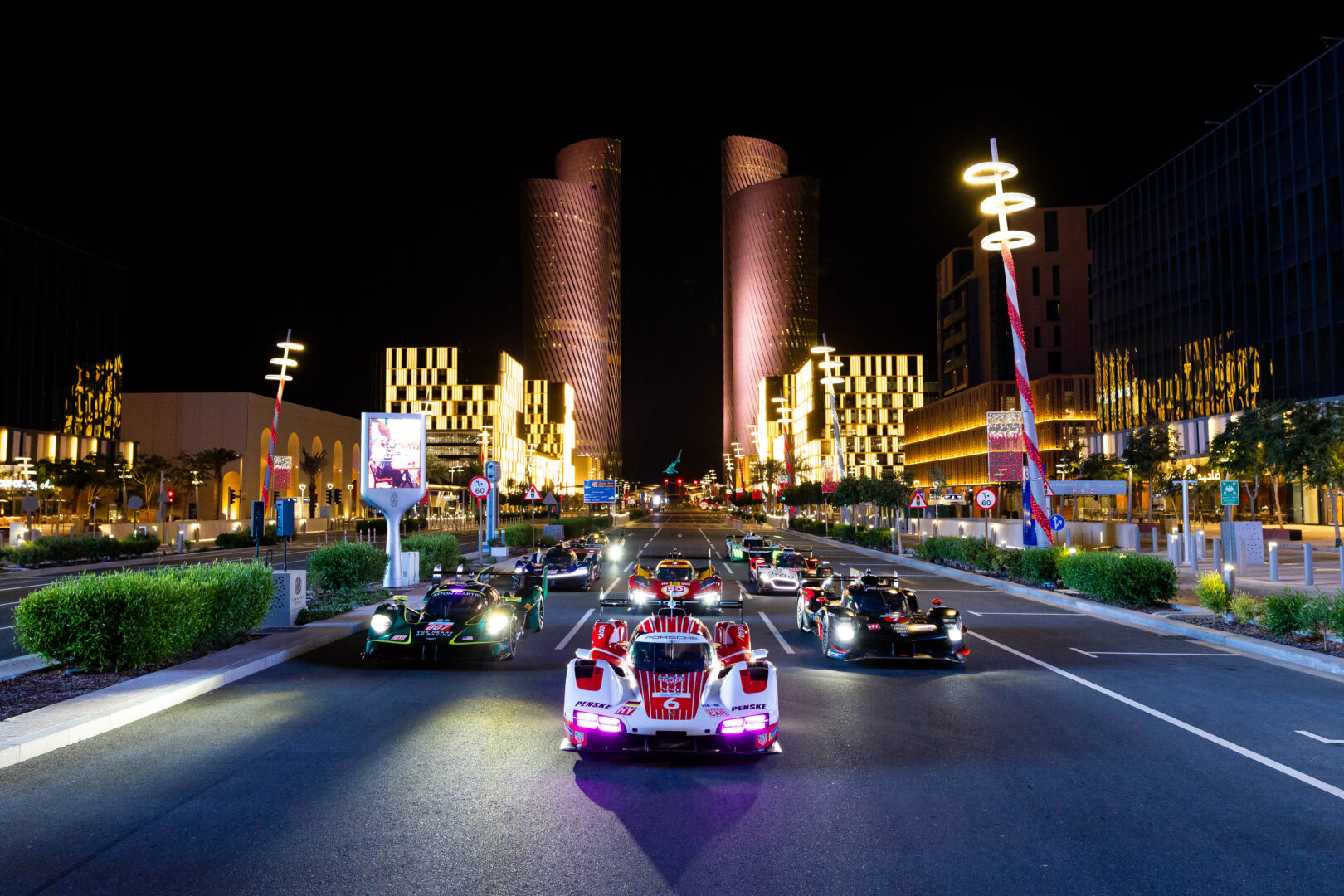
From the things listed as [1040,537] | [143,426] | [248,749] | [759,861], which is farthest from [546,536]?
[143,426]

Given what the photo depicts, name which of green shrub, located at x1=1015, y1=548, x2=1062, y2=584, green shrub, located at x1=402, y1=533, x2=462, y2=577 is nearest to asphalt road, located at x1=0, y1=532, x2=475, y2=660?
green shrub, located at x1=402, y1=533, x2=462, y2=577

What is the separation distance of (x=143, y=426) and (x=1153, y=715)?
103 m

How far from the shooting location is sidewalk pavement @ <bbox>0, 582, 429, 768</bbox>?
25.9 feet

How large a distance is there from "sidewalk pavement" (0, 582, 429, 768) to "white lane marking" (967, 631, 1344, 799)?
35.8ft

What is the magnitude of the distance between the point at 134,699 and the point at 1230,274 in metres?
68.4

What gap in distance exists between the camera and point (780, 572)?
2328cm

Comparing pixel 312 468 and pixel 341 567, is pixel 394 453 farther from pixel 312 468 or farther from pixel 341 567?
pixel 312 468

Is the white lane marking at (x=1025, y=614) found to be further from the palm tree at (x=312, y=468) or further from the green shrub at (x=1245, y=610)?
the palm tree at (x=312, y=468)

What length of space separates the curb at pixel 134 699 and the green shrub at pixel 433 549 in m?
12.6

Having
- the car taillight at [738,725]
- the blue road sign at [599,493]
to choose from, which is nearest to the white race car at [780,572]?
the car taillight at [738,725]

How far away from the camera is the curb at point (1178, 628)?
12.3 m

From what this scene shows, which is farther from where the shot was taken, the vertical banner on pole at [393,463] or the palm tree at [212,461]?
the palm tree at [212,461]

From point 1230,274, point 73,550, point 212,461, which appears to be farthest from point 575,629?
point 212,461

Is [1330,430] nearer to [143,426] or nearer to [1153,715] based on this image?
[1153,715]
